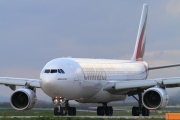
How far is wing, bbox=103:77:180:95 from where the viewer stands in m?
47.4

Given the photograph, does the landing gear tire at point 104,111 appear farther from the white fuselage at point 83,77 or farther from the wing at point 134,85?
the wing at point 134,85

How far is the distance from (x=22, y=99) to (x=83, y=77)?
496 cm

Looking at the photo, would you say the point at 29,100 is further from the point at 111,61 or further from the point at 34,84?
the point at 111,61

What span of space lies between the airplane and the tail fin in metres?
6.14

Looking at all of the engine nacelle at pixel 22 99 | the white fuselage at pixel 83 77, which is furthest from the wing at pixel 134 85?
the engine nacelle at pixel 22 99

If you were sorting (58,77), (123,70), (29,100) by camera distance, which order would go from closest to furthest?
(58,77) < (29,100) < (123,70)

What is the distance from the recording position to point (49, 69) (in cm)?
4553

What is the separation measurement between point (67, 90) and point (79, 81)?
193cm

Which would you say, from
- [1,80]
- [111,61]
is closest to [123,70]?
[111,61]

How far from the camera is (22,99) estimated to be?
4881 cm

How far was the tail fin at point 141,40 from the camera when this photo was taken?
6338 cm

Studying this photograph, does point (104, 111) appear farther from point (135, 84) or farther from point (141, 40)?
point (141, 40)

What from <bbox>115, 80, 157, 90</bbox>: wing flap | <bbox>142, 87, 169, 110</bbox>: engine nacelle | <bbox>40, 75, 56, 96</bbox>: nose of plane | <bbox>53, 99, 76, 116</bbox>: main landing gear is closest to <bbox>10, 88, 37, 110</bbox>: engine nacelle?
<bbox>53, 99, 76, 116</bbox>: main landing gear

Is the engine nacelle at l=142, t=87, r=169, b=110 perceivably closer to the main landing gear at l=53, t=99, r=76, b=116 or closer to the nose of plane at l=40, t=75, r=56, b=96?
the main landing gear at l=53, t=99, r=76, b=116
